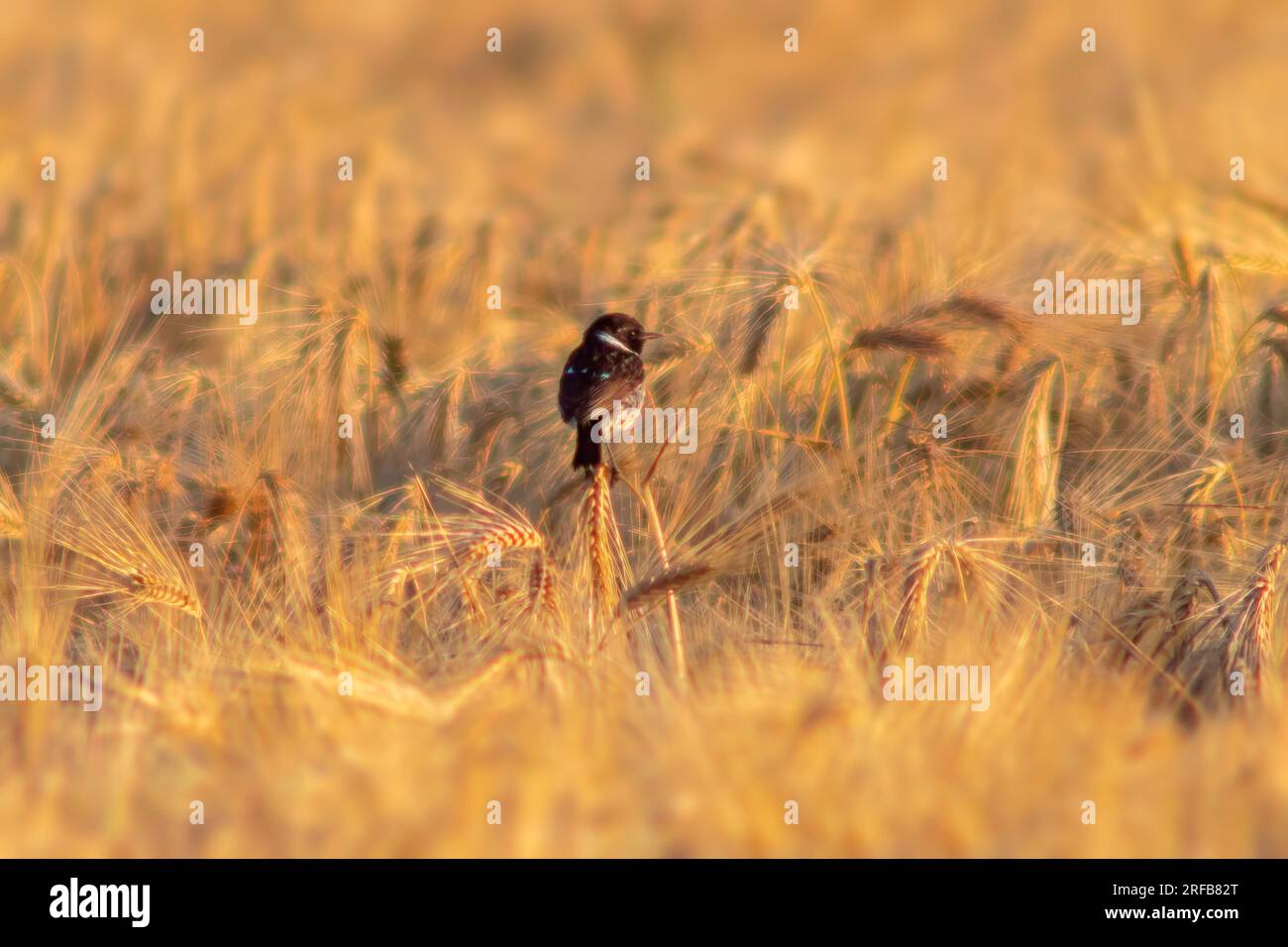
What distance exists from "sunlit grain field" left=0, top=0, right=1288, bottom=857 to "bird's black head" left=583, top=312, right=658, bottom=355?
1.13 ft

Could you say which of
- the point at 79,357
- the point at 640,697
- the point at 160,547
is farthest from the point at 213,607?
the point at 79,357

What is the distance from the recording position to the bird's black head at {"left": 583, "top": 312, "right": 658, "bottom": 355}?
361 centimetres

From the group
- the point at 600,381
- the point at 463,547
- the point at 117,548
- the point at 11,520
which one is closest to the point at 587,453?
the point at 600,381

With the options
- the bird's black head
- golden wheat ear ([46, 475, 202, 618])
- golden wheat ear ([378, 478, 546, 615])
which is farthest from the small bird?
golden wheat ear ([46, 475, 202, 618])

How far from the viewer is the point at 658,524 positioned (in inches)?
134

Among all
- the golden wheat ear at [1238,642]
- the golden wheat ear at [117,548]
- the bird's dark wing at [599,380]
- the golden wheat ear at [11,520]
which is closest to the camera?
the golden wheat ear at [1238,642]

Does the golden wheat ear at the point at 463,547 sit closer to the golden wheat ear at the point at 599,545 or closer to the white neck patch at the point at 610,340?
the golden wheat ear at the point at 599,545

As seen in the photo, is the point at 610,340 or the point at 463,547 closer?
the point at 463,547

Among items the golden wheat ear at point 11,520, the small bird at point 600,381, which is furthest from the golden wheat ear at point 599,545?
the golden wheat ear at point 11,520

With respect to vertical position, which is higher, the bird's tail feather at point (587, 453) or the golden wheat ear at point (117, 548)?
the bird's tail feather at point (587, 453)

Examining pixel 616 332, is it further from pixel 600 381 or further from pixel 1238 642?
pixel 1238 642

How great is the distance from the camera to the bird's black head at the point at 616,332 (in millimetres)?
3609

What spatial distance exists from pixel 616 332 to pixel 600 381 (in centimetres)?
17

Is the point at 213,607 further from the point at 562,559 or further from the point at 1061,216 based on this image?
the point at 1061,216
